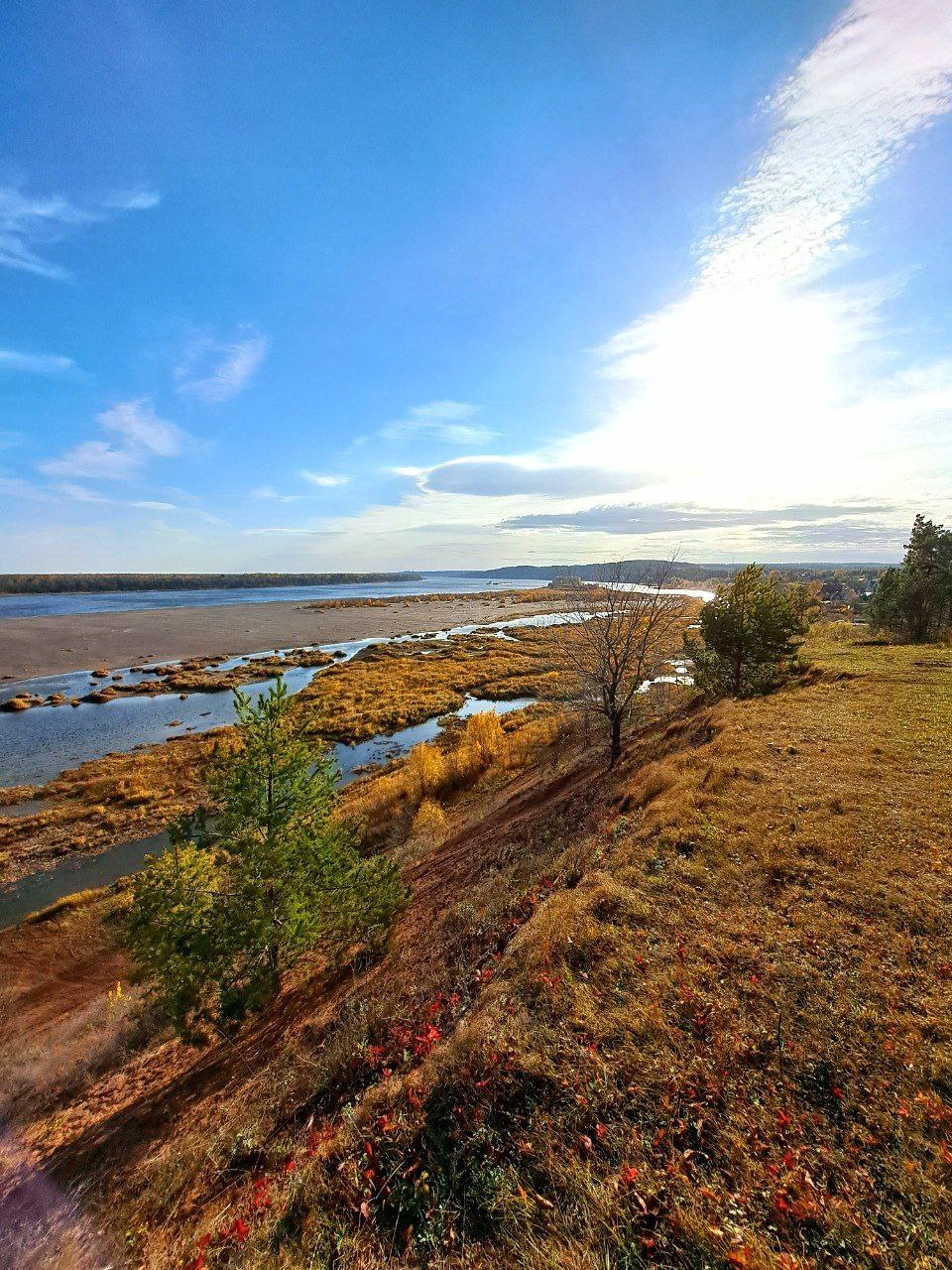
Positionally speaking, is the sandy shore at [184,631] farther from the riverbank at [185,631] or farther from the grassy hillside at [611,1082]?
the grassy hillside at [611,1082]

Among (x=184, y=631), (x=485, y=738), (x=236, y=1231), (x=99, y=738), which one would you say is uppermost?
(x=236, y=1231)

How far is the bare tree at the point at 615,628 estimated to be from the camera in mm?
17141

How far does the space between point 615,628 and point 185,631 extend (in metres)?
95.3

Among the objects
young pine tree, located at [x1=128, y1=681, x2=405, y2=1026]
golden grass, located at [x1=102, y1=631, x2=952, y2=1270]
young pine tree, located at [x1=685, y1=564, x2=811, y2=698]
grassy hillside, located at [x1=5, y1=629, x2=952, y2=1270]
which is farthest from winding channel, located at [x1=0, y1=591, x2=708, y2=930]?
golden grass, located at [x1=102, y1=631, x2=952, y2=1270]

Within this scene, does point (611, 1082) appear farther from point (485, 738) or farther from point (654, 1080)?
point (485, 738)

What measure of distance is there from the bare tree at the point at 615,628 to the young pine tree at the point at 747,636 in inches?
228

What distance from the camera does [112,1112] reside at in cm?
873

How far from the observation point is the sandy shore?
6881 cm

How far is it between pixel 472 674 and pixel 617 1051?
5010 cm

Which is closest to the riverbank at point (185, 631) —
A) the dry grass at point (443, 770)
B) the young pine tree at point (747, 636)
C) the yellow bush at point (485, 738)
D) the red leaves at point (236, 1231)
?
the yellow bush at point (485, 738)

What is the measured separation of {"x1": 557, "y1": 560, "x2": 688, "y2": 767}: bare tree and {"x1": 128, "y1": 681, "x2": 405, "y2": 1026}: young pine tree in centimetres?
979

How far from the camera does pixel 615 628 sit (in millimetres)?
18688

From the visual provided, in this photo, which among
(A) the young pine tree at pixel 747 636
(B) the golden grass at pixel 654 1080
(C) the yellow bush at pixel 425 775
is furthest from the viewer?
(C) the yellow bush at pixel 425 775

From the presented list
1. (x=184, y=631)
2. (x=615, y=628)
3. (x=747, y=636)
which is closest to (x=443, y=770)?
(x=615, y=628)
